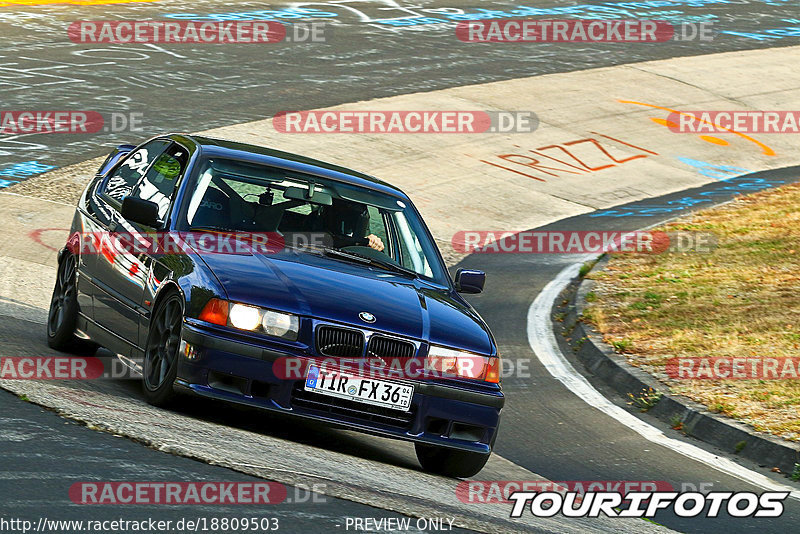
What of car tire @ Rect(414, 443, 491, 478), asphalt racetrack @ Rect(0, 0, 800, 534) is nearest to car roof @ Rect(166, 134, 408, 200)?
asphalt racetrack @ Rect(0, 0, 800, 534)

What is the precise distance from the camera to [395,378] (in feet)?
21.2

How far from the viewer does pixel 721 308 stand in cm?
1229

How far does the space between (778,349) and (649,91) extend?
53.2 ft

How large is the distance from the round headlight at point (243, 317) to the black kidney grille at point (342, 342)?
33 cm

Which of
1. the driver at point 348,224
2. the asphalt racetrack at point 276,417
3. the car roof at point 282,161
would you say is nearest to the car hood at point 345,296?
the driver at point 348,224

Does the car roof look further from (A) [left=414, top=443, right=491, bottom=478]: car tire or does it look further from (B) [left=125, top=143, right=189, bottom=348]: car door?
(A) [left=414, top=443, right=491, bottom=478]: car tire

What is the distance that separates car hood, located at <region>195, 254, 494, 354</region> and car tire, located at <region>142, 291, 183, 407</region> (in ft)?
1.04

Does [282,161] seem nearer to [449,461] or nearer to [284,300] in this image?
[284,300]

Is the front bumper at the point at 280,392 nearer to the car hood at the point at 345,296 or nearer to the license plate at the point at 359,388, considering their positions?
the license plate at the point at 359,388

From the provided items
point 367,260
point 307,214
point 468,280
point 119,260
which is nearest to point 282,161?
point 307,214

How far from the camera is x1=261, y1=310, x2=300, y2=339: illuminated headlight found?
20.8 feet

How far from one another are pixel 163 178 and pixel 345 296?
1945mm

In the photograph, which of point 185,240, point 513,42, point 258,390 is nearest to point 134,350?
point 185,240

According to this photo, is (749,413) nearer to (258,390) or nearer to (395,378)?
(395,378)
